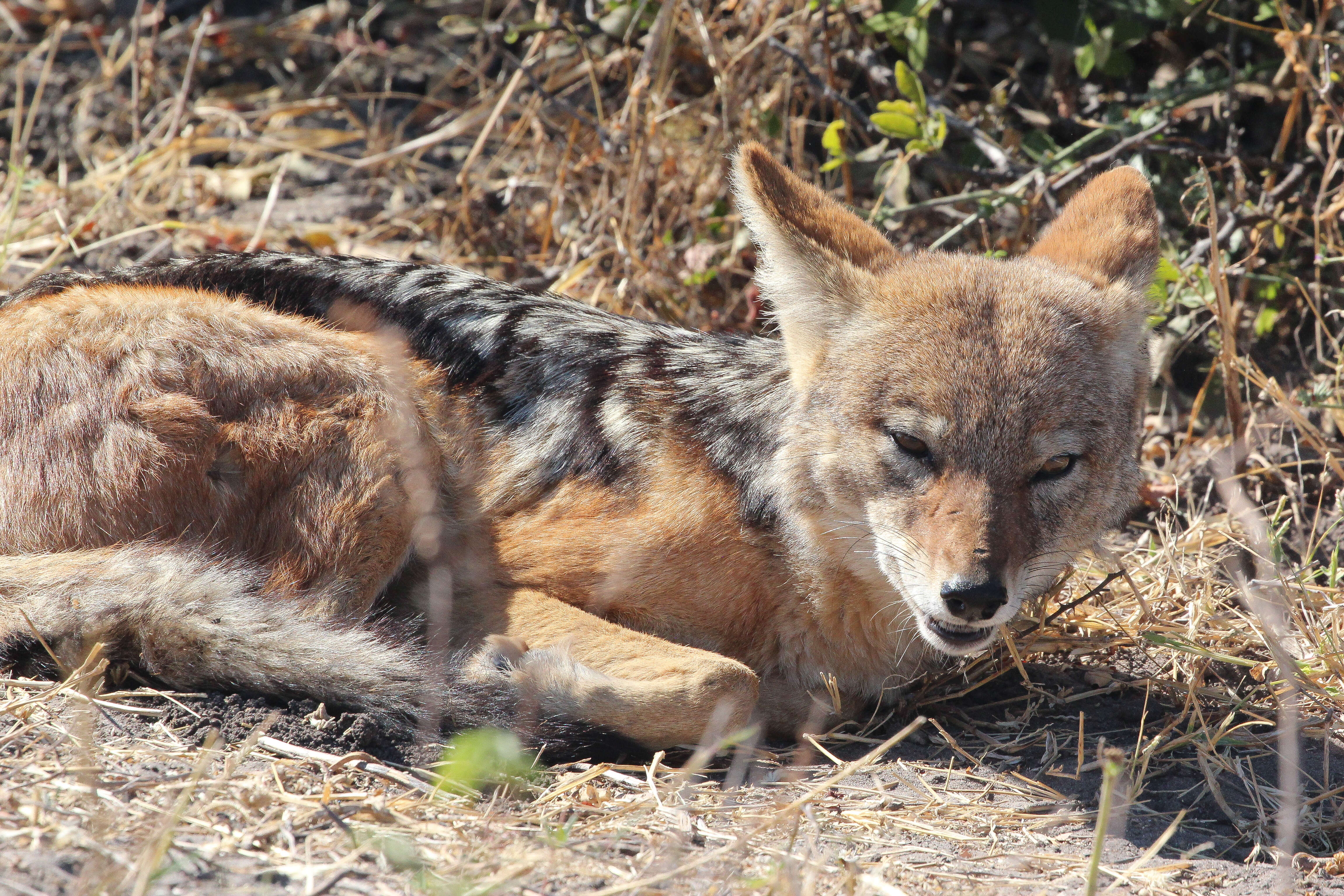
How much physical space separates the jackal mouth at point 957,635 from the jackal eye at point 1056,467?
0.45 m

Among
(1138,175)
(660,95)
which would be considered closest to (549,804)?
(1138,175)

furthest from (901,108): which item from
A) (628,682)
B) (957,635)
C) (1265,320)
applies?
(628,682)

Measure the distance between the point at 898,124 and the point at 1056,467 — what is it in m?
2.22

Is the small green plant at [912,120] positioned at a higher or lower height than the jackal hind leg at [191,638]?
higher

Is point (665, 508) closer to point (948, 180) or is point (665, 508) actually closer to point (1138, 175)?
point (1138, 175)

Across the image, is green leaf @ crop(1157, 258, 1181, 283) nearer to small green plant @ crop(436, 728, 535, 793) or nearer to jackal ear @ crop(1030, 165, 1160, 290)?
jackal ear @ crop(1030, 165, 1160, 290)

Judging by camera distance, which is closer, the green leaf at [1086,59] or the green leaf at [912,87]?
the green leaf at [912,87]

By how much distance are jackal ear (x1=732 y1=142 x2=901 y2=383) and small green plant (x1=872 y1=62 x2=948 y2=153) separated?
139 cm

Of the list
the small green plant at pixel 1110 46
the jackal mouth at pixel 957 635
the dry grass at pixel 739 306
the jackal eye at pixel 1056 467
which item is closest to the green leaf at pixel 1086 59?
the small green plant at pixel 1110 46

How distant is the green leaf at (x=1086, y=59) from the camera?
530 centimetres

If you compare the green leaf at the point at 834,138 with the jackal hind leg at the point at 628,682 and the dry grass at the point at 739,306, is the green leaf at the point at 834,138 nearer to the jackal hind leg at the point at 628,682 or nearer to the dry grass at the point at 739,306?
the dry grass at the point at 739,306

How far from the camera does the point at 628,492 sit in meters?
3.61

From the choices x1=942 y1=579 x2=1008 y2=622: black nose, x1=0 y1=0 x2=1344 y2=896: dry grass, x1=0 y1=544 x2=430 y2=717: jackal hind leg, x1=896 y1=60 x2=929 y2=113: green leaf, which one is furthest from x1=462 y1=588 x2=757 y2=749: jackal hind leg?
x1=896 y1=60 x2=929 y2=113: green leaf

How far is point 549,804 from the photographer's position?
112 inches
